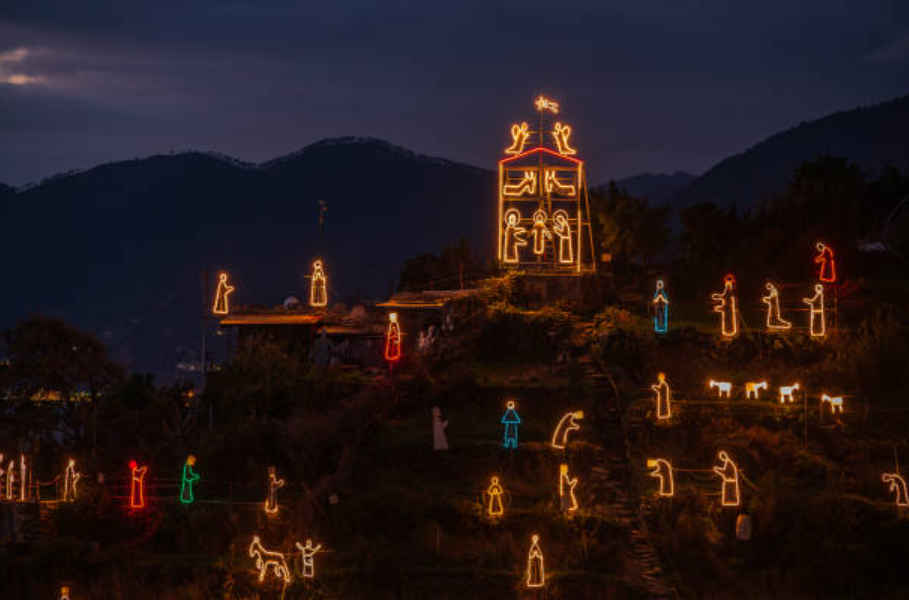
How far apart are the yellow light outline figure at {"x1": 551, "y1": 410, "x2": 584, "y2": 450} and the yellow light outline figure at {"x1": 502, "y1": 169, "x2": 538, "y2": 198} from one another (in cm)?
1555

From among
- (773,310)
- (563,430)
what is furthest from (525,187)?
(563,430)

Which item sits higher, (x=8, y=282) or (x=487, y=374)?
(x=8, y=282)

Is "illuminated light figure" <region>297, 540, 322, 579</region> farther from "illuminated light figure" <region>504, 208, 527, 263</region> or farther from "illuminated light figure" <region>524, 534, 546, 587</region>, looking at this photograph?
"illuminated light figure" <region>504, 208, 527, 263</region>

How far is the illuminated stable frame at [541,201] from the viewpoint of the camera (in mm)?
34531

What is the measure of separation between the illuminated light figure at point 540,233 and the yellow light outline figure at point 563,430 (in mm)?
13631

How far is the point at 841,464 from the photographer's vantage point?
66.3 feet

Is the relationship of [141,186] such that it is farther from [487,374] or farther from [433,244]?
[487,374]

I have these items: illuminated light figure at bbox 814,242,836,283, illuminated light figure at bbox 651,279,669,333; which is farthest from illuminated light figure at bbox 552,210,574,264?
illuminated light figure at bbox 814,242,836,283

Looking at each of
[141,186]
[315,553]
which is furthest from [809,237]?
[141,186]

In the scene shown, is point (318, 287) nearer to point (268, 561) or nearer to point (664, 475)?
point (268, 561)

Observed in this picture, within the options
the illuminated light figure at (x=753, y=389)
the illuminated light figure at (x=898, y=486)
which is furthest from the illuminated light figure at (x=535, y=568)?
the illuminated light figure at (x=753, y=389)

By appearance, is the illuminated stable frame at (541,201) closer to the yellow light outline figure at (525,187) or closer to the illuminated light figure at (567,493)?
the yellow light outline figure at (525,187)

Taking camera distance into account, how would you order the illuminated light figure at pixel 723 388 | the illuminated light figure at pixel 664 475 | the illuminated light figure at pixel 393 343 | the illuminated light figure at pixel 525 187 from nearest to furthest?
the illuminated light figure at pixel 664 475
the illuminated light figure at pixel 723 388
the illuminated light figure at pixel 393 343
the illuminated light figure at pixel 525 187

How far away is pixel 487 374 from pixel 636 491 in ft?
25.1
